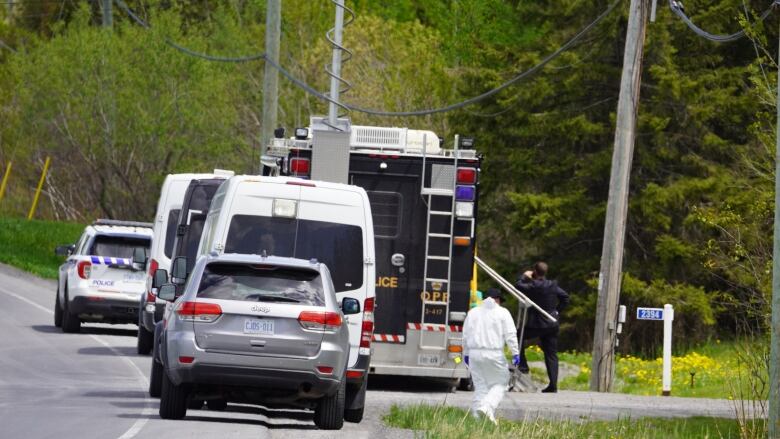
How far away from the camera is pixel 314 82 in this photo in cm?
4509

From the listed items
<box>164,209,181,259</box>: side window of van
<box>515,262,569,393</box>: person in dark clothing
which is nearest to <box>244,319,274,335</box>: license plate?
<box>164,209,181,259</box>: side window of van

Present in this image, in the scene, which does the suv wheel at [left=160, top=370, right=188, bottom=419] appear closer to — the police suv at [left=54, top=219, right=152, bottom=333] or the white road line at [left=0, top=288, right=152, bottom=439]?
the white road line at [left=0, top=288, right=152, bottom=439]

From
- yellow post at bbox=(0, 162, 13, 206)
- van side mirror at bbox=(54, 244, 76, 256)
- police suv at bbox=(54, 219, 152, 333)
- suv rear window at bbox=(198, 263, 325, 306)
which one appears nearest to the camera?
suv rear window at bbox=(198, 263, 325, 306)

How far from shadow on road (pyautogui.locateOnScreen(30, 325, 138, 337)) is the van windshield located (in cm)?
1149

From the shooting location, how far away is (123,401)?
16.9 m

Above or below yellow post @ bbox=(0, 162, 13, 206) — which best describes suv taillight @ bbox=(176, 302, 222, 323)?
below

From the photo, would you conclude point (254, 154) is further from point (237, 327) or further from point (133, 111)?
point (237, 327)

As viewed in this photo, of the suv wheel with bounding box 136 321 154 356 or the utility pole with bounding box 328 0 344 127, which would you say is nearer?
the suv wheel with bounding box 136 321 154 356

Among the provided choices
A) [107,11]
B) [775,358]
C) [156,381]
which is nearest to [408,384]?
[156,381]

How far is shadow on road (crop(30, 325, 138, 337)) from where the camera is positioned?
90.5 ft

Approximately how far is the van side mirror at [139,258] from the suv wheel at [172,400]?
36.5ft

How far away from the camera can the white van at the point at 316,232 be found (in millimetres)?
16516

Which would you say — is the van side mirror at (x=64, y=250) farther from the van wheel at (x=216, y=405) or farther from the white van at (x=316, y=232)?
the van wheel at (x=216, y=405)

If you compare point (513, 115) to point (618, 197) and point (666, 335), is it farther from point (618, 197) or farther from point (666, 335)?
point (666, 335)
